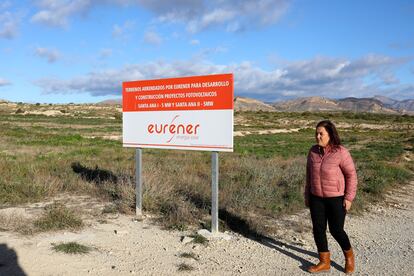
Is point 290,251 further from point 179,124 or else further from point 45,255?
point 45,255

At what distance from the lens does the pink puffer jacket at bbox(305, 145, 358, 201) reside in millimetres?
4711

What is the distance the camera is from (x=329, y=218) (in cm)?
493

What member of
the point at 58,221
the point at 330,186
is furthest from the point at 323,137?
the point at 58,221

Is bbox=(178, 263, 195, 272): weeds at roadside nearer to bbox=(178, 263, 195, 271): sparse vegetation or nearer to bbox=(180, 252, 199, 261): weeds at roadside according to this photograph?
bbox=(178, 263, 195, 271): sparse vegetation

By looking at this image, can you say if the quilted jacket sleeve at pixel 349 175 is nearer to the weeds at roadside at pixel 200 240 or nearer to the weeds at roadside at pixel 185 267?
the weeds at roadside at pixel 185 267

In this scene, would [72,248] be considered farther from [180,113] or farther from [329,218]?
[329,218]

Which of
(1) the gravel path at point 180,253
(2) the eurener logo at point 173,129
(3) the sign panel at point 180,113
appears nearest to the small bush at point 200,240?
(1) the gravel path at point 180,253

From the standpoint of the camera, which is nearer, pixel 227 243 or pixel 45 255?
pixel 45 255

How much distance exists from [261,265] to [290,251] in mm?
709

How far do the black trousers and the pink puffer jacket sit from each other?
96mm

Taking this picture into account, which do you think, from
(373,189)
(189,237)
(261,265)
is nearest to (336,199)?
(261,265)

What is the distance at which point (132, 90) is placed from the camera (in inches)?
295

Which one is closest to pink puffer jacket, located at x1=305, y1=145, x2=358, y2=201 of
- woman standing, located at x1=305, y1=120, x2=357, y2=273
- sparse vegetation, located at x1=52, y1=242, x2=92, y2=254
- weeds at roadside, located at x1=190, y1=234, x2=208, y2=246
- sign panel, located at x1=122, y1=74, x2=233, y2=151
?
woman standing, located at x1=305, y1=120, x2=357, y2=273

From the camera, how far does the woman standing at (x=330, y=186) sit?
4.72 metres
